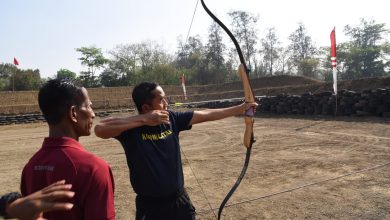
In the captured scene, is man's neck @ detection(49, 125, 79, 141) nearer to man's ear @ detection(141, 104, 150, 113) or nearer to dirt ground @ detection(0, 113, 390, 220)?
man's ear @ detection(141, 104, 150, 113)

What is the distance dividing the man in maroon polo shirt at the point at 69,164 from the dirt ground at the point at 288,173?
3619 millimetres

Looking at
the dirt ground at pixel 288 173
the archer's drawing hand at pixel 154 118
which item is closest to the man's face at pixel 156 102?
the archer's drawing hand at pixel 154 118

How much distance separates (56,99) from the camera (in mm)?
1598

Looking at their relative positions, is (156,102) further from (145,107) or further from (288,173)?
(288,173)

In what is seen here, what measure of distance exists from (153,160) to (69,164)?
1.18 m

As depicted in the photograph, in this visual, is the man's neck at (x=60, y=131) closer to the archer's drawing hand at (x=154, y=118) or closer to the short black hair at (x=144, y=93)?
the archer's drawing hand at (x=154, y=118)

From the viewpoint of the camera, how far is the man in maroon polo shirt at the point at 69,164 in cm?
144

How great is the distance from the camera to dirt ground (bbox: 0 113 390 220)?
16.3 ft

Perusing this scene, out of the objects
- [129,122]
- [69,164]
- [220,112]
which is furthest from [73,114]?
[220,112]

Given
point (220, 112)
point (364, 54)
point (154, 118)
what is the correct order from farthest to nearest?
point (364, 54), point (220, 112), point (154, 118)

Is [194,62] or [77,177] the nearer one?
[77,177]

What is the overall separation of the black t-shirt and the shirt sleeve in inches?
42.6

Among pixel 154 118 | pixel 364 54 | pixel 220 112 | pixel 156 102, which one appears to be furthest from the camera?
pixel 364 54

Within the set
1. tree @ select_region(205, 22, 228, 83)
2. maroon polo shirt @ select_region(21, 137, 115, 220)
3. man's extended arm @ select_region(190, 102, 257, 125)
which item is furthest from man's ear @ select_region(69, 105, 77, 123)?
tree @ select_region(205, 22, 228, 83)
